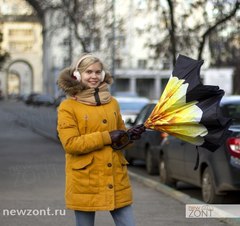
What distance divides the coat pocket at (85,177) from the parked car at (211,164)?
422cm

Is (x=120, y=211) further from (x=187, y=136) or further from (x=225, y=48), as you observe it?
(x=225, y=48)

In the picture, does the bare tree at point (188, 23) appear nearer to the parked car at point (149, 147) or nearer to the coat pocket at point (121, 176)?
the parked car at point (149, 147)

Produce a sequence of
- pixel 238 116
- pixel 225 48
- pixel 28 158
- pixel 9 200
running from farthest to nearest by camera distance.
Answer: pixel 225 48, pixel 28 158, pixel 238 116, pixel 9 200

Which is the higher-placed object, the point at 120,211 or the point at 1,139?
the point at 120,211

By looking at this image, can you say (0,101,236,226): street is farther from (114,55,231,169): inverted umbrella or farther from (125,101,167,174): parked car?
(114,55,231,169): inverted umbrella

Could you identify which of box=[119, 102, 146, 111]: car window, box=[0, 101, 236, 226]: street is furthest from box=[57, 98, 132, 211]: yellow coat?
box=[119, 102, 146, 111]: car window

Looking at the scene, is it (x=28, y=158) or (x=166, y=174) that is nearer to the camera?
(x=166, y=174)

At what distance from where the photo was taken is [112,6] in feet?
91.9

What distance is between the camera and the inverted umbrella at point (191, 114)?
4984 mm

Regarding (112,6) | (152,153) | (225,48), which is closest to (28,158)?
(152,153)

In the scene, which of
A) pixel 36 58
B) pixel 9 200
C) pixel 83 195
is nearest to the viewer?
pixel 83 195

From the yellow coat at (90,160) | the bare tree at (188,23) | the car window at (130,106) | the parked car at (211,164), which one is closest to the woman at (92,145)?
the yellow coat at (90,160)

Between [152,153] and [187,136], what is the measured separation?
938cm

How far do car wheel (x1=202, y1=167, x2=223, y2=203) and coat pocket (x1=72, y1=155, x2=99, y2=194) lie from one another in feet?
15.7
